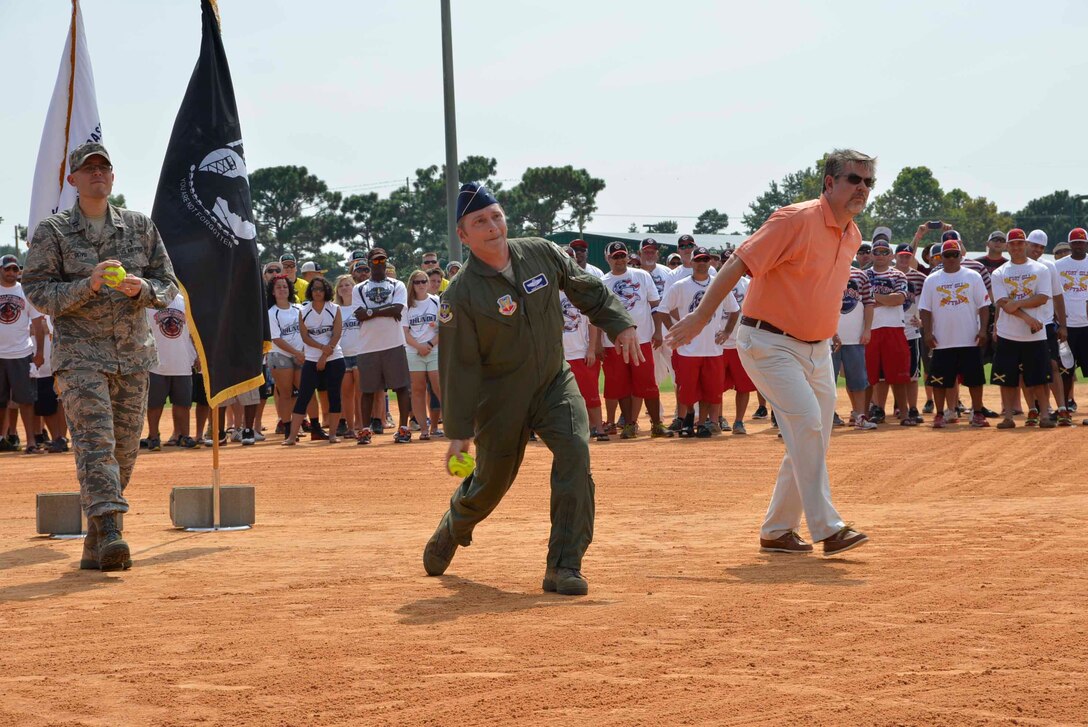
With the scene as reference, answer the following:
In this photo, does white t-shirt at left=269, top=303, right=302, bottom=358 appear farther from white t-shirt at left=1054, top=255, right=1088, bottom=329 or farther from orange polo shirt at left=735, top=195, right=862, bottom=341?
orange polo shirt at left=735, top=195, right=862, bottom=341

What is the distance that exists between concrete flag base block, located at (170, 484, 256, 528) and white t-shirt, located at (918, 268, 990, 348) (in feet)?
31.7

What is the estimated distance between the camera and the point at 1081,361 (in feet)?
54.8

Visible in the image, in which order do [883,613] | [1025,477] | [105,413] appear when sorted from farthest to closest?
[1025,477] → [105,413] → [883,613]

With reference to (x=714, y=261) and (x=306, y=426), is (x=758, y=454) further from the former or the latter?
(x=306, y=426)

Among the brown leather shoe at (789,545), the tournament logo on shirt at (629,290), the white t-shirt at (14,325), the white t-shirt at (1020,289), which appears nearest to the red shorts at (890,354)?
the white t-shirt at (1020,289)

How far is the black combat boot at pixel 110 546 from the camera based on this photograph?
309 inches

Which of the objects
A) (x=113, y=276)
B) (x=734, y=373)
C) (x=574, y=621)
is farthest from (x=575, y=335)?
(x=574, y=621)

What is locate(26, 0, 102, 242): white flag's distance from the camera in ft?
32.2

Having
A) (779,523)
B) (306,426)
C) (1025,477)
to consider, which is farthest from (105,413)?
(306,426)

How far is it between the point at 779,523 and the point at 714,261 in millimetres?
10470

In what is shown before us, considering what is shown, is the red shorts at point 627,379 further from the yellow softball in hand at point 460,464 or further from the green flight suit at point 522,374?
the yellow softball in hand at point 460,464

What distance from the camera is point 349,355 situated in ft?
57.0

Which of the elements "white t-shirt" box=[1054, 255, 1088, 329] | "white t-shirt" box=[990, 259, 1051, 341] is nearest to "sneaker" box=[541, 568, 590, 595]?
"white t-shirt" box=[990, 259, 1051, 341]

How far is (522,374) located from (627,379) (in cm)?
956
